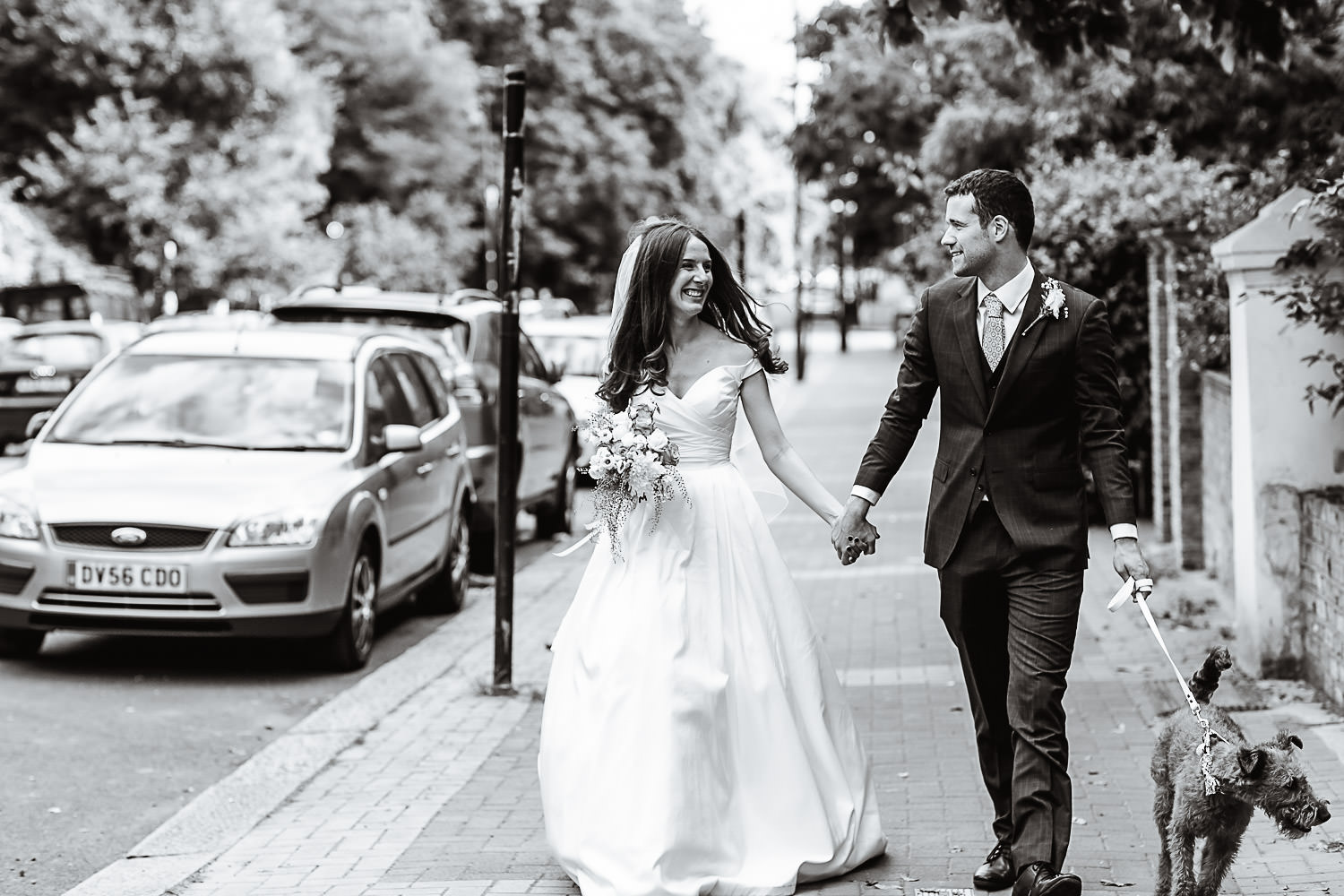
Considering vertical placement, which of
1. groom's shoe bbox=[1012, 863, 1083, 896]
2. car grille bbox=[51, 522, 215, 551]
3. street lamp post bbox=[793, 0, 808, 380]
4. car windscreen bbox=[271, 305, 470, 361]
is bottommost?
groom's shoe bbox=[1012, 863, 1083, 896]

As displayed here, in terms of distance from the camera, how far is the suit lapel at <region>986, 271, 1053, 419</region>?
4.82 metres

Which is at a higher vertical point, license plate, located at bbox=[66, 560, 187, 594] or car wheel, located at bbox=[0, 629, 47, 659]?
license plate, located at bbox=[66, 560, 187, 594]

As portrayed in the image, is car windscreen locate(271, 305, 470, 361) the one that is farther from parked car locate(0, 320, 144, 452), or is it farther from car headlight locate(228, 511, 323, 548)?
parked car locate(0, 320, 144, 452)

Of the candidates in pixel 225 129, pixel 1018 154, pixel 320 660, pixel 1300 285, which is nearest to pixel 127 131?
pixel 225 129

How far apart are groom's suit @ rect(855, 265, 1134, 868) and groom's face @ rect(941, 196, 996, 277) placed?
4.5 inches

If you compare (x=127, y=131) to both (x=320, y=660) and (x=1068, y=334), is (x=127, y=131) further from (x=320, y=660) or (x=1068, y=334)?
(x=1068, y=334)

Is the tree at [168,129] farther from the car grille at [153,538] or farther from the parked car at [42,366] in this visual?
the car grille at [153,538]

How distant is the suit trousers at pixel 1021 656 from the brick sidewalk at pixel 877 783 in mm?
442

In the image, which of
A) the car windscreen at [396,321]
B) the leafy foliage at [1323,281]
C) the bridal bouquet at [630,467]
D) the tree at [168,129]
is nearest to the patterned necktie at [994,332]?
the bridal bouquet at [630,467]

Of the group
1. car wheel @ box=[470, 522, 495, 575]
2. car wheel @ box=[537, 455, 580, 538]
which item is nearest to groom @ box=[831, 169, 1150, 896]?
car wheel @ box=[470, 522, 495, 575]

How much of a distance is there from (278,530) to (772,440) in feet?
12.6

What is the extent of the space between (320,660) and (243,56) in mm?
37224

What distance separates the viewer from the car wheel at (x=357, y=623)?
30.0ft

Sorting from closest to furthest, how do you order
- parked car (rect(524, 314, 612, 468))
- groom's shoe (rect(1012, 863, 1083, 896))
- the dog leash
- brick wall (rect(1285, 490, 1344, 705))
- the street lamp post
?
the dog leash < groom's shoe (rect(1012, 863, 1083, 896)) < brick wall (rect(1285, 490, 1344, 705)) < parked car (rect(524, 314, 612, 468)) < the street lamp post
